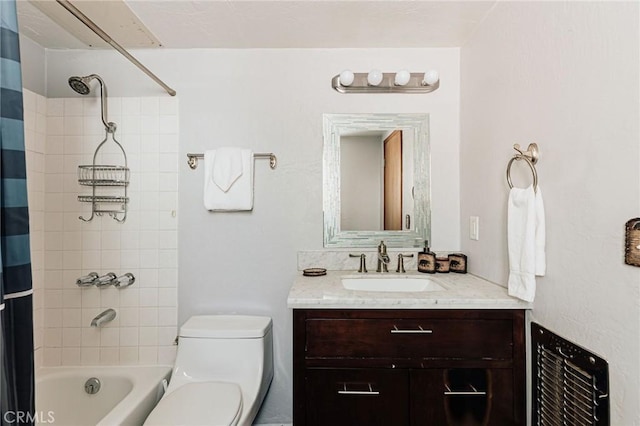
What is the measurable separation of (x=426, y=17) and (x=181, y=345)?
2061mm

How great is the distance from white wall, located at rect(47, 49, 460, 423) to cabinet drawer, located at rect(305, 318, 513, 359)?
0.64 m

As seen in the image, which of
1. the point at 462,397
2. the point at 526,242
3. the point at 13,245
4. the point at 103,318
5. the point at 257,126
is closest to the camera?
the point at 13,245

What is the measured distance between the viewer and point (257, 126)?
1.94 m

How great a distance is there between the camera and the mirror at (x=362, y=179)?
1927 millimetres

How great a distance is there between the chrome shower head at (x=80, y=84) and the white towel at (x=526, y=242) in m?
2.10

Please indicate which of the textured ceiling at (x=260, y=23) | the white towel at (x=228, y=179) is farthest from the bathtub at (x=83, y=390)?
the textured ceiling at (x=260, y=23)

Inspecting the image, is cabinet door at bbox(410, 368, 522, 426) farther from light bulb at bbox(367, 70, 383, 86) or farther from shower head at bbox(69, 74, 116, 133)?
shower head at bbox(69, 74, 116, 133)

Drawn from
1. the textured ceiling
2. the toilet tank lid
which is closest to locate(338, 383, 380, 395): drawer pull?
the toilet tank lid

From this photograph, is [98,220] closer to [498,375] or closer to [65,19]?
[65,19]

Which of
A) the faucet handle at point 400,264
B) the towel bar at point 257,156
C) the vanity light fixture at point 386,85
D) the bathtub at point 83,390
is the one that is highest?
the vanity light fixture at point 386,85

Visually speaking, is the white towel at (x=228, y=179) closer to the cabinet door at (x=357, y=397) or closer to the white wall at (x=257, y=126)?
the white wall at (x=257, y=126)

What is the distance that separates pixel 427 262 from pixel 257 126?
1.24 metres

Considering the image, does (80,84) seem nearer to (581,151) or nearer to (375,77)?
(375,77)

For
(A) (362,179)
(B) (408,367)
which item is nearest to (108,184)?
(A) (362,179)
